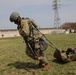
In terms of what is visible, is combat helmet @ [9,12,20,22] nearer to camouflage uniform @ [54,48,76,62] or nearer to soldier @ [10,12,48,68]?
soldier @ [10,12,48,68]

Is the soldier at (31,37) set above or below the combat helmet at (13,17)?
below

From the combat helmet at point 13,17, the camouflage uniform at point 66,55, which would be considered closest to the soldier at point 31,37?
the combat helmet at point 13,17

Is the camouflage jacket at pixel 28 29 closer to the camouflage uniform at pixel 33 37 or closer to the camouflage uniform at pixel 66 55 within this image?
the camouflage uniform at pixel 33 37

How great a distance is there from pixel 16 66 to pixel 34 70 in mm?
1204

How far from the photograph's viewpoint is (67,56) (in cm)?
885

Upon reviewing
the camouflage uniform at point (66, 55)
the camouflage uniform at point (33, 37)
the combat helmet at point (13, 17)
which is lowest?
the camouflage uniform at point (66, 55)

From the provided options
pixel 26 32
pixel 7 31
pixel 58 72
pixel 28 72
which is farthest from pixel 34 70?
pixel 7 31

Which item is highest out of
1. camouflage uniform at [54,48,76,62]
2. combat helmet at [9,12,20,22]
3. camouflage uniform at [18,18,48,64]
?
combat helmet at [9,12,20,22]

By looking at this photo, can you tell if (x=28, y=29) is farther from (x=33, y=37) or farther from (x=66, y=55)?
(x=66, y=55)

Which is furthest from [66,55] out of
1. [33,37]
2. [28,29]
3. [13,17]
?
[13,17]

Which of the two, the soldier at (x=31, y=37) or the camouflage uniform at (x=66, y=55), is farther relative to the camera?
the camouflage uniform at (x=66, y=55)

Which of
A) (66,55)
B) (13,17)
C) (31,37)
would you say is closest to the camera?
(13,17)

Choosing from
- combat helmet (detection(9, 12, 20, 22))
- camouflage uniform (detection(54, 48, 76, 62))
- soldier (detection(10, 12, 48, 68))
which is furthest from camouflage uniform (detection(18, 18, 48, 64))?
camouflage uniform (detection(54, 48, 76, 62))

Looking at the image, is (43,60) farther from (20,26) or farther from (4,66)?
(4,66)
